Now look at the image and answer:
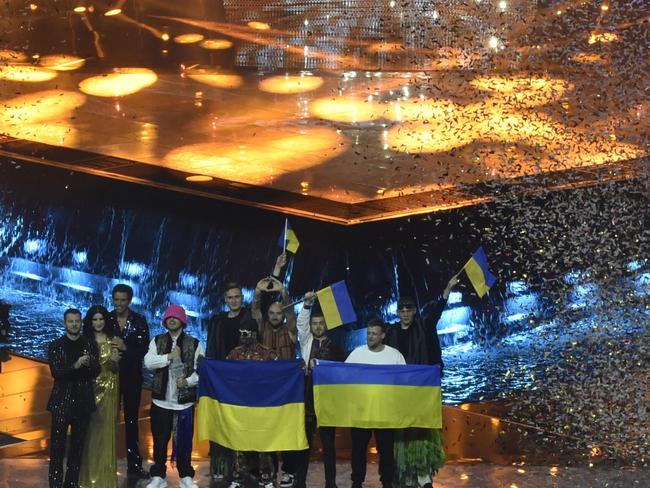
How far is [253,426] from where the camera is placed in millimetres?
11227

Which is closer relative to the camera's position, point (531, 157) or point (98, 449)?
point (98, 449)

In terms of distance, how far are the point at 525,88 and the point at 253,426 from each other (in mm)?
8882

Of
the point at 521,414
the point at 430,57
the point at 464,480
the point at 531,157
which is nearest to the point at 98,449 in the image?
the point at 464,480

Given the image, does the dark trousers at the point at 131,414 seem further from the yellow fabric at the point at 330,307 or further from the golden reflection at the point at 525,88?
the golden reflection at the point at 525,88

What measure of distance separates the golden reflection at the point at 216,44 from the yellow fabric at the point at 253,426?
11.4 metres

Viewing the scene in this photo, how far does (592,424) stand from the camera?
489 inches

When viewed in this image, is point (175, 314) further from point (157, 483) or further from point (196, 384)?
point (157, 483)

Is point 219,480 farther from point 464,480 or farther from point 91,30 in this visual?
point 91,30

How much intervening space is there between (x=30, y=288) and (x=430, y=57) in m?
7.65

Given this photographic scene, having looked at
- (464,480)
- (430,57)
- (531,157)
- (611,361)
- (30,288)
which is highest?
(430,57)

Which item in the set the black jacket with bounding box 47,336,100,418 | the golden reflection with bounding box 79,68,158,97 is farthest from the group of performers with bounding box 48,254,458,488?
the golden reflection with bounding box 79,68,158,97

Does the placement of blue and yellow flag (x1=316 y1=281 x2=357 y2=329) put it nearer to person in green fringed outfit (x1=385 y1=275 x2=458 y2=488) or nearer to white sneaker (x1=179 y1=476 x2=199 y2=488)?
person in green fringed outfit (x1=385 y1=275 x2=458 y2=488)

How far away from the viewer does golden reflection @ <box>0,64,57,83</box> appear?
21.3 meters

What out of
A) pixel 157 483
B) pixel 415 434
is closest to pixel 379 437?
pixel 415 434
